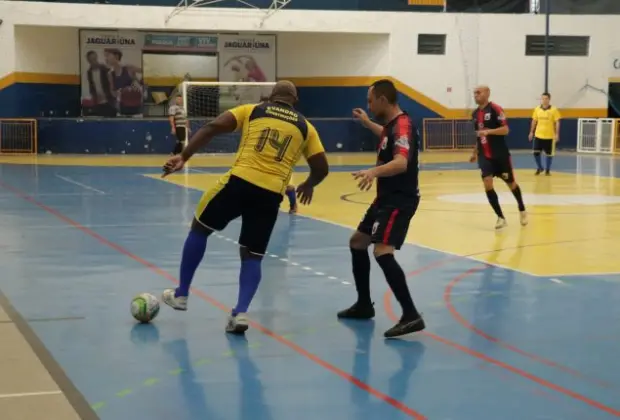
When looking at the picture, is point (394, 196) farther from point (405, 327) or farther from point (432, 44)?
point (432, 44)

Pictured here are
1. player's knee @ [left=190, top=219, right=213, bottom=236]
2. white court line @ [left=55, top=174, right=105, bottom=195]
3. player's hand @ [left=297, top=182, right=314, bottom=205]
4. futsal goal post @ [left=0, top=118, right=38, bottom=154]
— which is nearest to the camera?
player's knee @ [left=190, top=219, right=213, bottom=236]

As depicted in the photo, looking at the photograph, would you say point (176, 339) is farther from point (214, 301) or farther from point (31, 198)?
point (31, 198)

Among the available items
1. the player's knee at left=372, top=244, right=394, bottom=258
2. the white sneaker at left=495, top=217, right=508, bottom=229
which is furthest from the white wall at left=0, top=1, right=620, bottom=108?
the player's knee at left=372, top=244, right=394, bottom=258

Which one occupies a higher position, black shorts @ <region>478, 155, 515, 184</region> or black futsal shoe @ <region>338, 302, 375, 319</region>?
black shorts @ <region>478, 155, 515, 184</region>

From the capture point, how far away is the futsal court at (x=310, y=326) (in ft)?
20.7

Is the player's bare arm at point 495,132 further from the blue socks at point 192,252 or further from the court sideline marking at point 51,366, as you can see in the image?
the court sideline marking at point 51,366

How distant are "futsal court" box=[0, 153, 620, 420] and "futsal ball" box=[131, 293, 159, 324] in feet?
0.30

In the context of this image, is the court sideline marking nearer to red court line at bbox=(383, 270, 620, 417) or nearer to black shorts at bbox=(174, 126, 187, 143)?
red court line at bbox=(383, 270, 620, 417)

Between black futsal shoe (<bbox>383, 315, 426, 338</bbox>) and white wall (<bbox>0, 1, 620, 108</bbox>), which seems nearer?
black futsal shoe (<bbox>383, 315, 426, 338</bbox>)

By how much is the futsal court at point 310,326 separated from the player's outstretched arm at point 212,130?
1508mm

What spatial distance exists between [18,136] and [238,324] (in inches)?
1161

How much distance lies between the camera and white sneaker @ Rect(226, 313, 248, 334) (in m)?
8.07

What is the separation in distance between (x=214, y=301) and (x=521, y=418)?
13.6 ft

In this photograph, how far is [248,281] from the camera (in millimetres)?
8219
